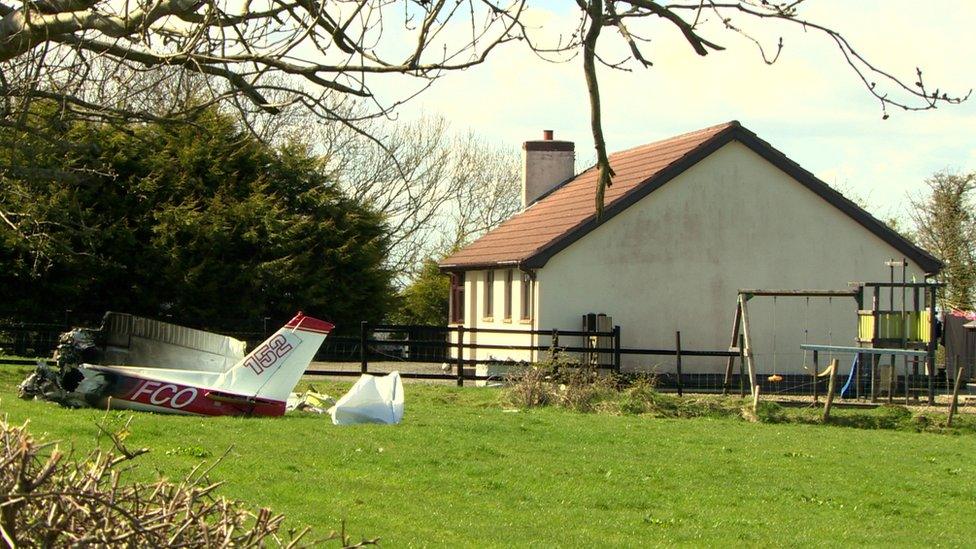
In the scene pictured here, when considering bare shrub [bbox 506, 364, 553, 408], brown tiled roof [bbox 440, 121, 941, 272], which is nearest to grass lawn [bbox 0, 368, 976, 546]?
bare shrub [bbox 506, 364, 553, 408]

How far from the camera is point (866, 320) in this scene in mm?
27375

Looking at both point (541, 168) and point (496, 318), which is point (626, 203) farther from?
point (541, 168)

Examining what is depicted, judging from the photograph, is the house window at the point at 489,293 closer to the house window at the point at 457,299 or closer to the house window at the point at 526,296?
the house window at the point at 457,299

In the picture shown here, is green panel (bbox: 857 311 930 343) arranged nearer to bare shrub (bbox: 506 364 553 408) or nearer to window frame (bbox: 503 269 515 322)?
bare shrub (bbox: 506 364 553 408)

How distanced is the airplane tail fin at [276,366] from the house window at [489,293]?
17.9 metres

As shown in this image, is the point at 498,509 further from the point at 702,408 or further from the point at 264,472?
the point at 702,408

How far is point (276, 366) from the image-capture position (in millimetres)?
17031

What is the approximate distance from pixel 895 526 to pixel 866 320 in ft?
55.1

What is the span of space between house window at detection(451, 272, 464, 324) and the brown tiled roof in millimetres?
1280

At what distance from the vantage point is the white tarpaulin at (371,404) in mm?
17062

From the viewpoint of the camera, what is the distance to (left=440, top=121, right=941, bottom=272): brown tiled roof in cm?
3088

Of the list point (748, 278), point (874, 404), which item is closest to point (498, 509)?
point (874, 404)

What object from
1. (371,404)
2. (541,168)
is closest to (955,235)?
(541,168)

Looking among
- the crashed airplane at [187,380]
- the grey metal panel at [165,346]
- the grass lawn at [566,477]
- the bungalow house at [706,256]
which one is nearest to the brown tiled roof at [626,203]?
the bungalow house at [706,256]
